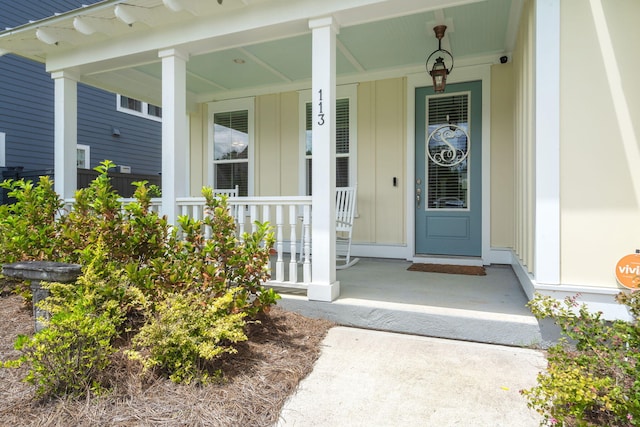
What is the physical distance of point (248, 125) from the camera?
5488 mm

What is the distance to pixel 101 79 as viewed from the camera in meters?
4.57

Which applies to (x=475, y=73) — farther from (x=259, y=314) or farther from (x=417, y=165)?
(x=259, y=314)

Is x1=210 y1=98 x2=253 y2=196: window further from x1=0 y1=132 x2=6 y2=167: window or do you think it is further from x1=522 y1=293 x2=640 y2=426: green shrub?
x1=522 y1=293 x2=640 y2=426: green shrub

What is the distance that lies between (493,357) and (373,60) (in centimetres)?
344

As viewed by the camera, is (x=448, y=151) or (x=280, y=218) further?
(x=448, y=151)

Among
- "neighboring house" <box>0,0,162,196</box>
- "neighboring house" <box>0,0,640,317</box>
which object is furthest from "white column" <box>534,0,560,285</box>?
"neighboring house" <box>0,0,162,196</box>

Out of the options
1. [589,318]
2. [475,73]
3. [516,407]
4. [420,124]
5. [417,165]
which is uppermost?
[475,73]

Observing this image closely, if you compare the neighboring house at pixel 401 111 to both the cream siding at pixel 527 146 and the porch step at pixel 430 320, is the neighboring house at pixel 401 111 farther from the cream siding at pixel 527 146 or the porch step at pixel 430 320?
the porch step at pixel 430 320

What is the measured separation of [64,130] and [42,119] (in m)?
4.24

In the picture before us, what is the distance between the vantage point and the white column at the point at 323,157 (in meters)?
2.81

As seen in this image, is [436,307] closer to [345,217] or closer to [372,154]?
[345,217]

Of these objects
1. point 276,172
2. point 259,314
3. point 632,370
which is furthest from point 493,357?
point 276,172

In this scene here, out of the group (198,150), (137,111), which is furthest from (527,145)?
(137,111)

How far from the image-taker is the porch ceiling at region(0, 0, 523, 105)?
2.97 m
